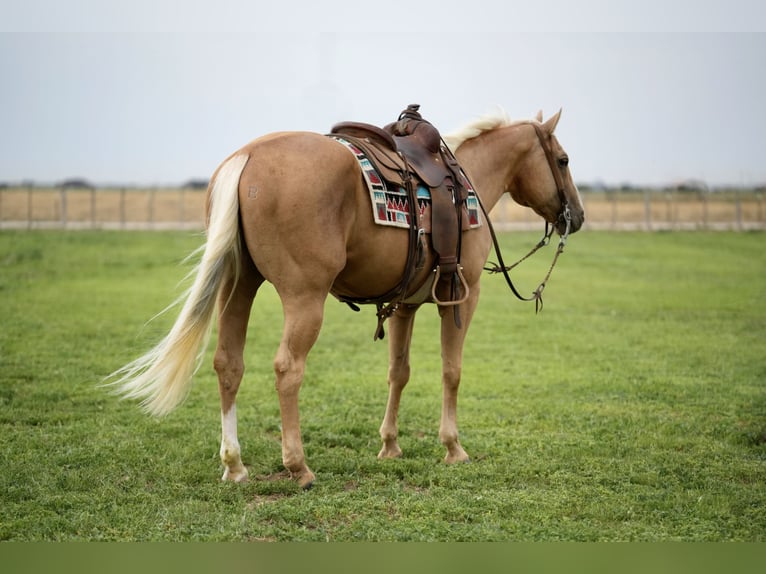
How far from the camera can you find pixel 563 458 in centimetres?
578

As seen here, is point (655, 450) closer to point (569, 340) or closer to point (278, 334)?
point (569, 340)

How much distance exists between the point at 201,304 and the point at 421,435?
2.58 metres

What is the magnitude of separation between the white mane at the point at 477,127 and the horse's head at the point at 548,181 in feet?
0.80

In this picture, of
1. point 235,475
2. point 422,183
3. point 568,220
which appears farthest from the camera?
point 568,220

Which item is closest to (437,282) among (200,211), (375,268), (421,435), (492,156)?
(375,268)

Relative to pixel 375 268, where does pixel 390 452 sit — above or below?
below

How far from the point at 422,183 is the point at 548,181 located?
4.79 ft

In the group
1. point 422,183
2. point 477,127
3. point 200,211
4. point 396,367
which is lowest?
point 396,367

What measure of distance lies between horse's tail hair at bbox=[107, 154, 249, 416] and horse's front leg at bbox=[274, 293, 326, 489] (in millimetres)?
450

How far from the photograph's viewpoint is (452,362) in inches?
231

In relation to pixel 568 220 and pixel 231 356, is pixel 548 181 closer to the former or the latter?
pixel 568 220

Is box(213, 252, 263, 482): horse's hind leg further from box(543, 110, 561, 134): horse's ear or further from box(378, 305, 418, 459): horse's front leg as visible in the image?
box(543, 110, 561, 134): horse's ear

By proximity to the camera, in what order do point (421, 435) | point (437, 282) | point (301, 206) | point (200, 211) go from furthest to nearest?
point (200, 211)
point (421, 435)
point (437, 282)
point (301, 206)

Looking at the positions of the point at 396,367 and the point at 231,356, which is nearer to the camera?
the point at 231,356
